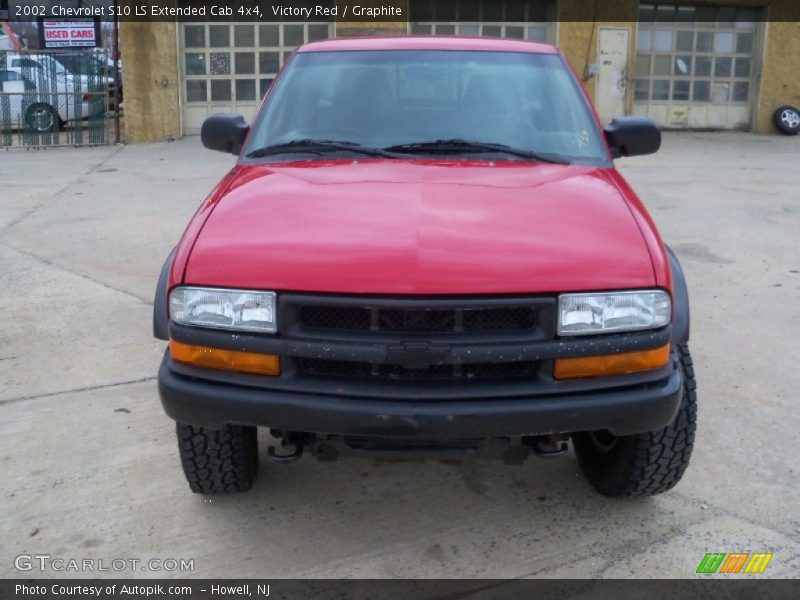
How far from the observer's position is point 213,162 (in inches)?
545

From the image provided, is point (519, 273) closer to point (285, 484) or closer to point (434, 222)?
point (434, 222)

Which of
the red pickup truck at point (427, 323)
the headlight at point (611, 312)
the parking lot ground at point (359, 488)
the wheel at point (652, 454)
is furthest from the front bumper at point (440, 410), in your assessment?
the parking lot ground at point (359, 488)

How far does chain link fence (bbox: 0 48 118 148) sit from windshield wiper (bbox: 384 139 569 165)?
14054mm

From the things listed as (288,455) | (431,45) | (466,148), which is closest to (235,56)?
(431,45)

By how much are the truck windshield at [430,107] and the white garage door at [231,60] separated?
42.1 ft

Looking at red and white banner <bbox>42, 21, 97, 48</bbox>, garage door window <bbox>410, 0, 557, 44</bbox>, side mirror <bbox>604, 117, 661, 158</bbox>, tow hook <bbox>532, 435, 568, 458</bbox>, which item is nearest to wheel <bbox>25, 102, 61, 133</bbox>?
red and white banner <bbox>42, 21, 97, 48</bbox>

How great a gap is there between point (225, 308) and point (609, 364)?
1.22m

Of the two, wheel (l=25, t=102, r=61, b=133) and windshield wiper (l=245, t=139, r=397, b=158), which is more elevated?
windshield wiper (l=245, t=139, r=397, b=158)

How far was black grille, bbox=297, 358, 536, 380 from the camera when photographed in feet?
8.79

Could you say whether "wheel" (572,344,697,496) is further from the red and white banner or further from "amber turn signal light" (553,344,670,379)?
the red and white banner

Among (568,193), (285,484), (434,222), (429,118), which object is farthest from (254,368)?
(429,118)

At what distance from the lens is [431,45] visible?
4.14 m

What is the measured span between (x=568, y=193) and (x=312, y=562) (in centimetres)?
160

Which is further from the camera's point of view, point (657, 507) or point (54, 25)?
point (54, 25)
